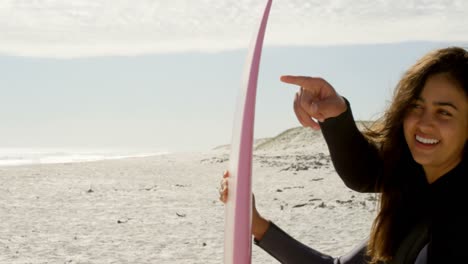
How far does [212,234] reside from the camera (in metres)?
7.35

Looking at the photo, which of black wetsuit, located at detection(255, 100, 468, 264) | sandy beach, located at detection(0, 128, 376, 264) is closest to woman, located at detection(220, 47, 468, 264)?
black wetsuit, located at detection(255, 100, 468, 264)

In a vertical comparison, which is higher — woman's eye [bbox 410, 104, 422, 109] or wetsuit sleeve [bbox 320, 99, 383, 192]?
woman's eye [bbox 410, 104, 422, 109]

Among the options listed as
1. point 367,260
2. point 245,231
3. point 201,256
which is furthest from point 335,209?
point 245,231

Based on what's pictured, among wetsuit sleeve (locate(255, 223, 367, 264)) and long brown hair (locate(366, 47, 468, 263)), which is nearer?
long brown hair (locate(366, 47, 468, 263))

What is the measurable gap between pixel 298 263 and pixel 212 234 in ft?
17.8

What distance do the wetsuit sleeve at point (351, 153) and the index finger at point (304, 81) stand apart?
0.46 feet

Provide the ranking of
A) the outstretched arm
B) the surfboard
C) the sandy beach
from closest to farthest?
the surfboard, the outstretched arm, the sandy beach

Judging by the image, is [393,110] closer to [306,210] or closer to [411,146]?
[411,146]

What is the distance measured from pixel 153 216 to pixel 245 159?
7.40 meters

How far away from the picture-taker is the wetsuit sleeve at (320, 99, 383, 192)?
Answer: 6.19 ft

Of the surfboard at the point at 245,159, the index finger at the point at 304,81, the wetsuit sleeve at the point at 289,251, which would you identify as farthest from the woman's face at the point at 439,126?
the surfboard at the point at 245,159

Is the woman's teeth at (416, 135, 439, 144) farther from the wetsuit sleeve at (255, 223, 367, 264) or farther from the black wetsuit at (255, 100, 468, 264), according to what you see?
the wetsuit sleeve at (255, 223, 367, 264)

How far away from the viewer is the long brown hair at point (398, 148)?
180 centimetres

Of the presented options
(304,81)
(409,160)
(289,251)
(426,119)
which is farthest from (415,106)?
(289,251)
